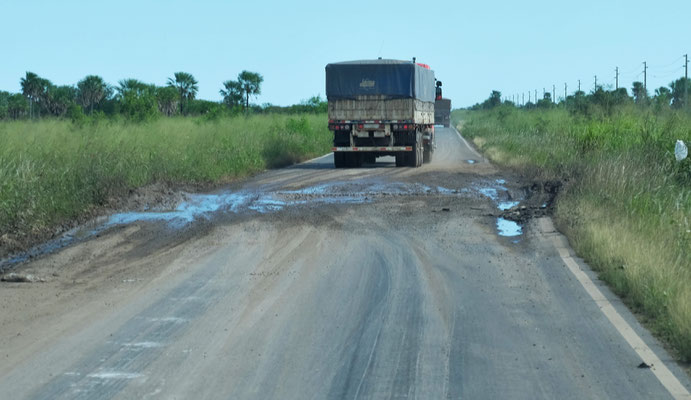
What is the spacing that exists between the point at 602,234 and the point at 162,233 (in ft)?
20.4

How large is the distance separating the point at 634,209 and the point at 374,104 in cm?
1516

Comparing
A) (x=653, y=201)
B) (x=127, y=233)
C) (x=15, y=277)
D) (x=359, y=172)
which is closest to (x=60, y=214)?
(x=127, y=233)

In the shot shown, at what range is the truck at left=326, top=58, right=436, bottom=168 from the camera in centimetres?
2683

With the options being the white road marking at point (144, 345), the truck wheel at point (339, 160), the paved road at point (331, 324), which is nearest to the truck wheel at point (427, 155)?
the truck wheel at point (339, 160)

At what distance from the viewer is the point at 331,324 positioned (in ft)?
24.2

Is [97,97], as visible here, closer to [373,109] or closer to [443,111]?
[443,111]

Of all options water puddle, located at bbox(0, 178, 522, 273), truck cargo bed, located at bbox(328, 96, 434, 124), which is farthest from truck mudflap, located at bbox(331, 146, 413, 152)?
water puddle, located at bbox(0, 178, 522, 273)

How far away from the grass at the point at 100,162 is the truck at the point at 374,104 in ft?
9.77

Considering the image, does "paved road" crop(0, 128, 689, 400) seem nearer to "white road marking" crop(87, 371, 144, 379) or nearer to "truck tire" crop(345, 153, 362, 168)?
"white road marking" crop(87, 371, 144, 379)

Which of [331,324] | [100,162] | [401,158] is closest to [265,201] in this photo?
[100,162]

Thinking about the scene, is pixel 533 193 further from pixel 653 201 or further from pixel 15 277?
pixel 15 277

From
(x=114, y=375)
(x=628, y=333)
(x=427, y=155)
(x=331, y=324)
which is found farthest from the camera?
(x=427, y=155)

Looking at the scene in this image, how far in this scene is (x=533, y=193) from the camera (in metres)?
18.1

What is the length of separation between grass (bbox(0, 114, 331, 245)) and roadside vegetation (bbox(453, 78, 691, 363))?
26.2 ft
